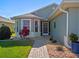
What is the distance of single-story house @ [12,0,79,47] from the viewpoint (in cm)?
1359

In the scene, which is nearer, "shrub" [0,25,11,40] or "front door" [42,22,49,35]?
"shrub" [0,25,11,40]

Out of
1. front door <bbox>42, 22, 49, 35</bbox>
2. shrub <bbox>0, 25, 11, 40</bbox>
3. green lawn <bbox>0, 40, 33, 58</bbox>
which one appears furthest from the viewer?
front door <bbox>42, 22, 49, 35</bbox>

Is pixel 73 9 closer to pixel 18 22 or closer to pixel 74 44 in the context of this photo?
pixel 74 44

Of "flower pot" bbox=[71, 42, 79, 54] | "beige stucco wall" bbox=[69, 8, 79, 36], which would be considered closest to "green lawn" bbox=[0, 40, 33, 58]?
"flower pot" bbox=[71, 42, 79, 54]

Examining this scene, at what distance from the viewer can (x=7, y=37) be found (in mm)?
22844

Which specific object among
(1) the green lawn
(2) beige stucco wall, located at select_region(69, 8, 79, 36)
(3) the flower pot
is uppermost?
(2) beige stucco wall, located at select_region(69, 8, 79, 36)

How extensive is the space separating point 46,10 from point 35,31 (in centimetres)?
719

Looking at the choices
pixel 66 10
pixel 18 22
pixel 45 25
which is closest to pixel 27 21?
pixel 18 22

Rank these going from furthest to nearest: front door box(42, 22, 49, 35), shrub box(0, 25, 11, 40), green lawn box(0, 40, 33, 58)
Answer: front door box(42, 22, 49, 35), shrub box(0, 25, 11, 40), green lawn box(0, 40, 33, 58)

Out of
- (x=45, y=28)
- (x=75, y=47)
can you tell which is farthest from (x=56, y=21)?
(x=45, y=28)

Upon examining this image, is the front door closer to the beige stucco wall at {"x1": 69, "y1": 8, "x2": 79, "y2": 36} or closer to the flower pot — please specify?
the beige stucco wall at {"x1": 69, "y1": 8, "x2": 79, "y2": 36}

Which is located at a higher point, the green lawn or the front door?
the front door

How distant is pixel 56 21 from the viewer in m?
20.4

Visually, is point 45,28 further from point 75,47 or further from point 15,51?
point 75,47
